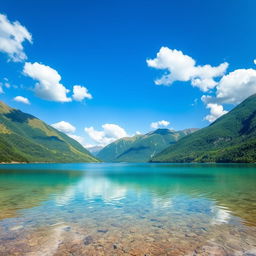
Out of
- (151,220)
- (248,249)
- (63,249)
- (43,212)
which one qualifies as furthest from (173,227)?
(43,212)

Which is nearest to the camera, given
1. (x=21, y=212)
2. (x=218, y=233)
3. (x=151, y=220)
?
(x=218, y=233)

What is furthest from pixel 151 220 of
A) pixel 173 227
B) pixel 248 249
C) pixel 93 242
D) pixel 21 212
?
pixel 21 212

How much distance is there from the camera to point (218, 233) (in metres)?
19.0

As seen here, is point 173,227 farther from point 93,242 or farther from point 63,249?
point 63,249

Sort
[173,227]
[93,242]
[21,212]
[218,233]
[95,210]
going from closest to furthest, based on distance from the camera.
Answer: [93,242] < [218,233] < [173,227] < [21,212] < [95,210]

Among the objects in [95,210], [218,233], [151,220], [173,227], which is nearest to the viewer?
[218,233]

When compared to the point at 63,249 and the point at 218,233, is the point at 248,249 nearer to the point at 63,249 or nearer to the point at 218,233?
the point at 218,233

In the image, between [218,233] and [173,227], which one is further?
[173,227]

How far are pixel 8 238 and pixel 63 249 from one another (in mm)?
5137

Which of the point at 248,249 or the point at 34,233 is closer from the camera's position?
the point at 248,249

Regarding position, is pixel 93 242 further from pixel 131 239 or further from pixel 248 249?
pixel 248 249

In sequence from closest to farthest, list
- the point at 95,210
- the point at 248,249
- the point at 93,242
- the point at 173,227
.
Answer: the point at 248,249, the point at 93,242, the point at 173,227, the point at 95,210

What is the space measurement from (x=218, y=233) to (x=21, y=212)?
2185 centimetres

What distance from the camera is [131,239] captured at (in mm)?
17703
